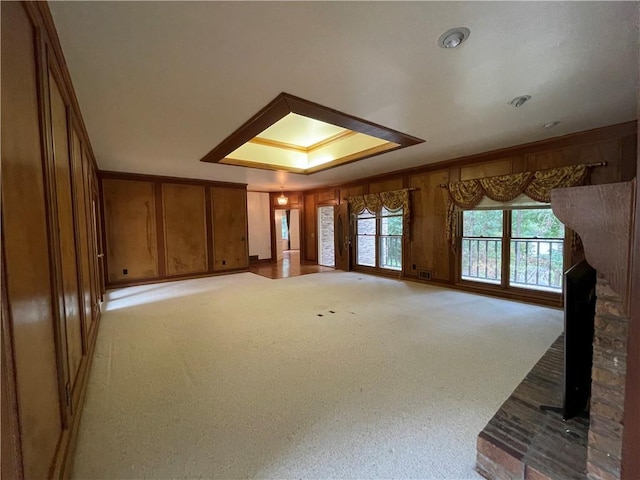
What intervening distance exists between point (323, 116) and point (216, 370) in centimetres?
270

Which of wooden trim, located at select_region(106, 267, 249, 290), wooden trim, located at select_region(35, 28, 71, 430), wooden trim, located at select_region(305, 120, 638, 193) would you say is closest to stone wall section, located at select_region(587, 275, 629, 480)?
wooden trim, located at select_region(35, 28, 71, 430)

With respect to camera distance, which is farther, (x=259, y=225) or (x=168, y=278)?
(x=259, y=225)

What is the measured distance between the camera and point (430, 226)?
17.6 ft

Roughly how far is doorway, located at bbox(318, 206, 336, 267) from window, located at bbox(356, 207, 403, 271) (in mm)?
1365

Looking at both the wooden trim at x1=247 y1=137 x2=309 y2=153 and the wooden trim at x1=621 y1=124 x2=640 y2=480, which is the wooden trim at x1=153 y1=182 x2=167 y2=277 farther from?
the wooden trim at x1=621 y1=124 x2=640 y2=480

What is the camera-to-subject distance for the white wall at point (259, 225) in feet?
28.6

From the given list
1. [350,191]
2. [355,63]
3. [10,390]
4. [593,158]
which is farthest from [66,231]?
[350,191]

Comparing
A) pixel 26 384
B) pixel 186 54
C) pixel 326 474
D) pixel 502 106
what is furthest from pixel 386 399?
pixel 502 106

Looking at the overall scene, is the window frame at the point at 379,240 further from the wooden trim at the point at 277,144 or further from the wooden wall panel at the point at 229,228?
the wooden wall panel at the point at 229,228

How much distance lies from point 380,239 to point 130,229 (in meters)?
5.64

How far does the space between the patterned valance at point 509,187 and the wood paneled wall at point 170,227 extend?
16.8ft

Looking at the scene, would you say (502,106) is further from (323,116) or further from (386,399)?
(386,399)

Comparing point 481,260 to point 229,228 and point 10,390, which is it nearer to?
point 10,390

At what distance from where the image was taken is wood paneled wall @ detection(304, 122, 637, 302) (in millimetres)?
3385
